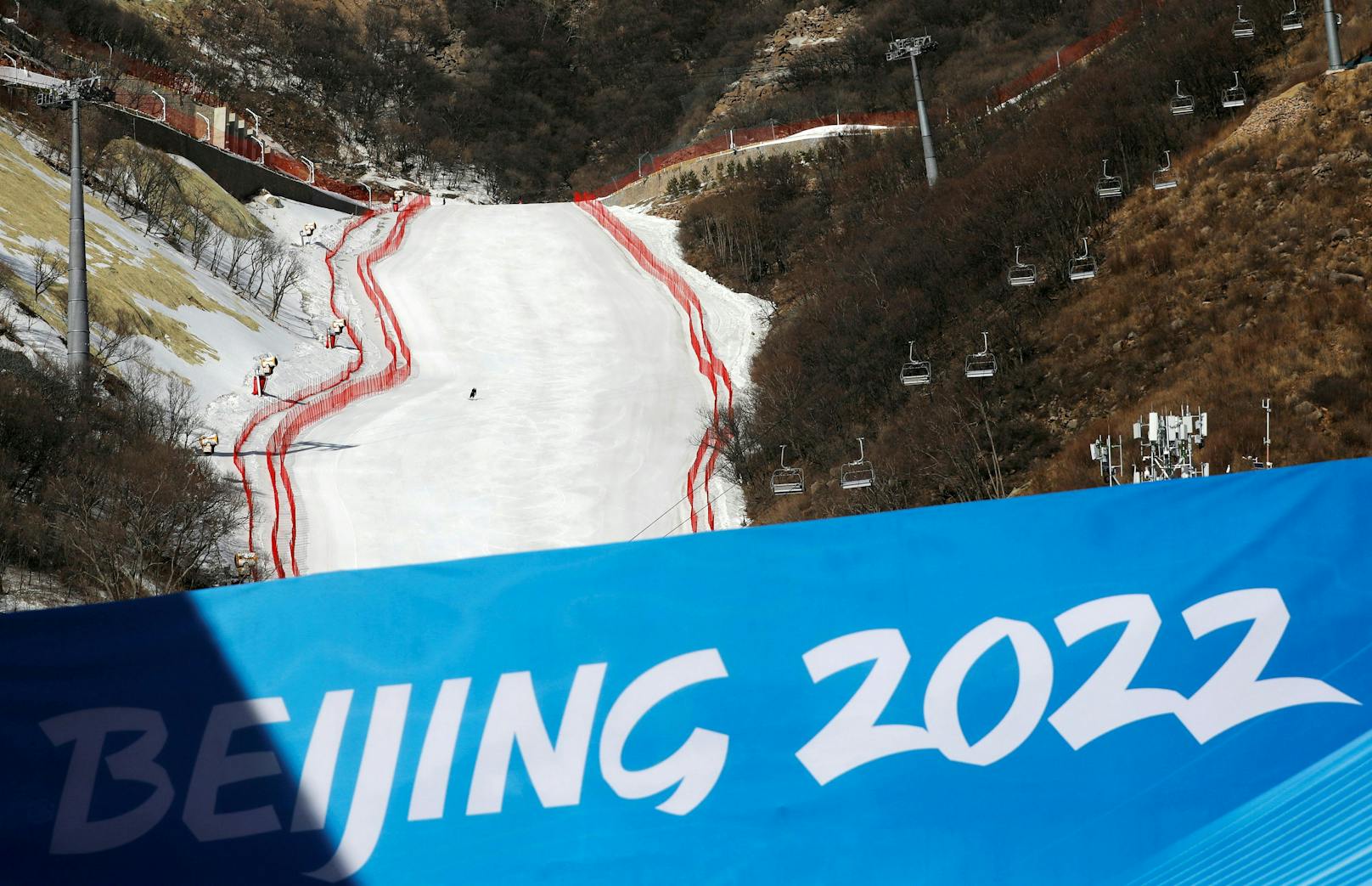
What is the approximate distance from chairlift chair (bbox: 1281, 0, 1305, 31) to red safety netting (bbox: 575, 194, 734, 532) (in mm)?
16275

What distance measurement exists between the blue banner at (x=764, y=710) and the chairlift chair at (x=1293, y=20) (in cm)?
2935

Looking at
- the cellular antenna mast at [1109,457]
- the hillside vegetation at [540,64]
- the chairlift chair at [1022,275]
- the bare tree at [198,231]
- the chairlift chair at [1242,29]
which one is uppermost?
the hillside vegetation at [540,64]

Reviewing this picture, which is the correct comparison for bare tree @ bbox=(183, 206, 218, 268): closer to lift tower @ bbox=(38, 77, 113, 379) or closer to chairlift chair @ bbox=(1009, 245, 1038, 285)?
lift tower @ bbox=(38, 77, 113, 379)

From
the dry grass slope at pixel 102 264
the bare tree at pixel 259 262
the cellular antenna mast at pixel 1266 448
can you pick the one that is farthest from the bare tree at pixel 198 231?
the cellular antenna mast at pixel 1266 448

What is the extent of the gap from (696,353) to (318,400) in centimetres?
1101

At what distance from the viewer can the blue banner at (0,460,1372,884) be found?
4539mm

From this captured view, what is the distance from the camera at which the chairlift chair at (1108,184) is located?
2839 cm

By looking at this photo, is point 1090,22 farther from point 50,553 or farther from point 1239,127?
point 50,553

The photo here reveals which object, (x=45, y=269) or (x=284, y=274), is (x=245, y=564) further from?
(x=284, y=274)

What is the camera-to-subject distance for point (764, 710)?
15.2 ft

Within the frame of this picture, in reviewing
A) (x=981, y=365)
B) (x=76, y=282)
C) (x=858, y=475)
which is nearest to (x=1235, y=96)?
(x=981, y=365)

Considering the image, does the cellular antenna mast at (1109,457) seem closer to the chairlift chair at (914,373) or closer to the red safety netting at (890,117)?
the chairlift chair at (914,373)

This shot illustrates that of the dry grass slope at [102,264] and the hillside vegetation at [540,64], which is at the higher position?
the hillside vegetation at [540,64]

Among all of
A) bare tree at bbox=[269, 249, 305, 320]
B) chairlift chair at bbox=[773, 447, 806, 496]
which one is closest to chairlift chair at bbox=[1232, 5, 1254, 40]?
chairlift chair at bbox=[773, 447, 806, 496]
